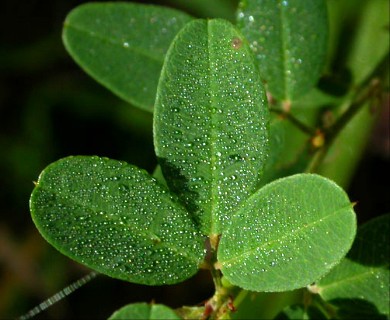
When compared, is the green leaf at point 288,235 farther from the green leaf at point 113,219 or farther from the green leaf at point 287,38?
the green leaf at point 287,38

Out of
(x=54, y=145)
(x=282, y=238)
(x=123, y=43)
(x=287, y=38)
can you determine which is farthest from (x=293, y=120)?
(x=54, y=145)

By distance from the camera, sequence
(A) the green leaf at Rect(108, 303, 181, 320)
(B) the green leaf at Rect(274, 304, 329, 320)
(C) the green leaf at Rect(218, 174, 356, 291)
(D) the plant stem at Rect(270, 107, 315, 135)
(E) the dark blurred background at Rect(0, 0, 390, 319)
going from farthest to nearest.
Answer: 1. (E) the dark blurred background at Rect(0, 0, 390, 319)
2. (D) the plant stem at Rect(270, 107, 315, 135)
3. (B) the green leaf at Rect(274, 304, 329, 320)
4. (A) the green leaf at Rect(108, 303, 181, 320)
5. (C) the green leaf at Rect(218, 174, 356, 291)

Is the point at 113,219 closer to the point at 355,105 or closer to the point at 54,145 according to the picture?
the point at 355,105

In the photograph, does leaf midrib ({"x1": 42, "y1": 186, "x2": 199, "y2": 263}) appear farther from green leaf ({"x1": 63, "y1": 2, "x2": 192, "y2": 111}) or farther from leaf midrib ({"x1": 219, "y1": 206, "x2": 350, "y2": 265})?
green leaf ({"x1": 63, "y1": 2, "x2": 192, "y2": 111})

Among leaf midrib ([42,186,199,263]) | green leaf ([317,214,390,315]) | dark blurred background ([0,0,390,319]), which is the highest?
leaf midrib ([42,186,199,263])

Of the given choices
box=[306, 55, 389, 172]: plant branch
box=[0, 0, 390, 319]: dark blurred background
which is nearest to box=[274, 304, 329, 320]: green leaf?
box=[306, 55, 389, 172]: plant branch
